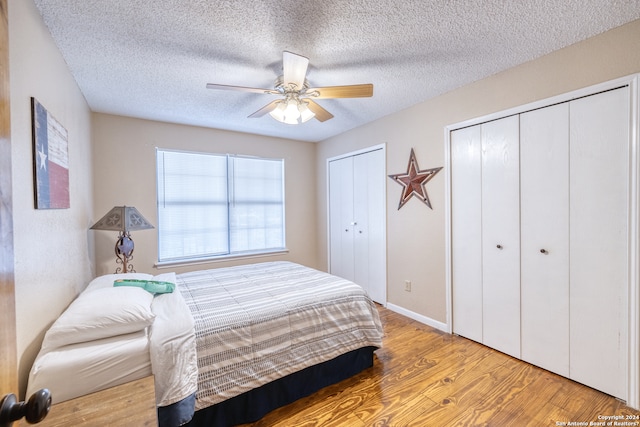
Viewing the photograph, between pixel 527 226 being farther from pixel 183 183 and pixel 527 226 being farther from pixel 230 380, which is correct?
pixel 183 183

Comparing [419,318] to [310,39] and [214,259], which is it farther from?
[310,39]

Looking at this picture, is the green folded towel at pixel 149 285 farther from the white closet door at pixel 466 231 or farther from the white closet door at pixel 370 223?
the white closet door at pixel 466 231

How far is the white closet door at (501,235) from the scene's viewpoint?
2281 mm

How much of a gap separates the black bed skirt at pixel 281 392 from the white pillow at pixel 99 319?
0.65 metres

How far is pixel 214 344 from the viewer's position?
5.17ft

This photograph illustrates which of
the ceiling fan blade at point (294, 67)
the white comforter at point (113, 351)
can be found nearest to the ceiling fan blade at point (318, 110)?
the ceiling fan blade at point (294, 67)

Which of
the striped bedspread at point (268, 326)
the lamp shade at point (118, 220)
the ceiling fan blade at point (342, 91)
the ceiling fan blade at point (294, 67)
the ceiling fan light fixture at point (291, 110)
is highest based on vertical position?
the ceiling fan blade at point (294, 67)

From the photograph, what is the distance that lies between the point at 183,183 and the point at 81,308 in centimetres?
248

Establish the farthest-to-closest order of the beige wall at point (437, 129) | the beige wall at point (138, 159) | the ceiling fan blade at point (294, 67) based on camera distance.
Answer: the beige wall at point (138, 159) → the beige wall at point (437, 129) → the ceiling fan blade at point (294, 67)

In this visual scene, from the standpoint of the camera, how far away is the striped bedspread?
1.58 m

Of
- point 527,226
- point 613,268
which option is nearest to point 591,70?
point 527,226

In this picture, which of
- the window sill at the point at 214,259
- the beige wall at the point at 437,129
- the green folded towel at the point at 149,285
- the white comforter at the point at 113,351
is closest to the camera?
the white comforter at the point at 113,351

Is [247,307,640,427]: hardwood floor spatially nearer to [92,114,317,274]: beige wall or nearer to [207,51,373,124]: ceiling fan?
[207,51,373,124]: ceiling fan

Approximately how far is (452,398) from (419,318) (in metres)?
1.23
